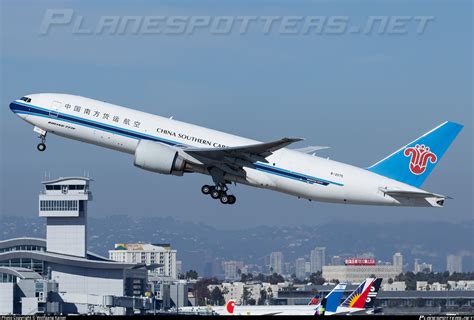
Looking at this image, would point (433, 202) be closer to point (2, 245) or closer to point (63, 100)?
point (63, 100)

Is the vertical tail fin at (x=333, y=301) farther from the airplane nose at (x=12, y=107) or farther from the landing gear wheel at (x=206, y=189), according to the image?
the airplane nose at (x=12, y=107)

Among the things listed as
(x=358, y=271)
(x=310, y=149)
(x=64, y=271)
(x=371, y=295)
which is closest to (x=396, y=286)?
(x=358, y=271)

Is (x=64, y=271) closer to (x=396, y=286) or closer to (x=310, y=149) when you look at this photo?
(x=396, y=286)

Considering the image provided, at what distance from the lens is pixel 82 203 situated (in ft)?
574

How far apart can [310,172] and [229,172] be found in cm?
484

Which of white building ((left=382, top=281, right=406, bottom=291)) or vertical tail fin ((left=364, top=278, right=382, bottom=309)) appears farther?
white building ((left=382, top=281, right=406, bottom=291))

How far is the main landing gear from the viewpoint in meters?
61.9

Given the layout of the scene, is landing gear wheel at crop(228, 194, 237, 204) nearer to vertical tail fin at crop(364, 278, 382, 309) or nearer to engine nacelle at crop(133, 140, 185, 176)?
engine nacelle at crop(133, 140, 185, 176)

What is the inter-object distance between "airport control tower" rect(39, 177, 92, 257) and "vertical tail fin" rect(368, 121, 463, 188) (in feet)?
370

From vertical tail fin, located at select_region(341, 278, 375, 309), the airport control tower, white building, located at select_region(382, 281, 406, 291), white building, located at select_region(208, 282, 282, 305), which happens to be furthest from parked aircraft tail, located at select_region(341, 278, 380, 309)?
the airport control tower

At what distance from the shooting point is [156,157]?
5878 cm

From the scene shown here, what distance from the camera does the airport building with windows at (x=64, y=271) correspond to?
128375 millimetres

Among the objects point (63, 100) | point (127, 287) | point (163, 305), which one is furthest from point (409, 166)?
point (127, 287)

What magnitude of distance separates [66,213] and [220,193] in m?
115
